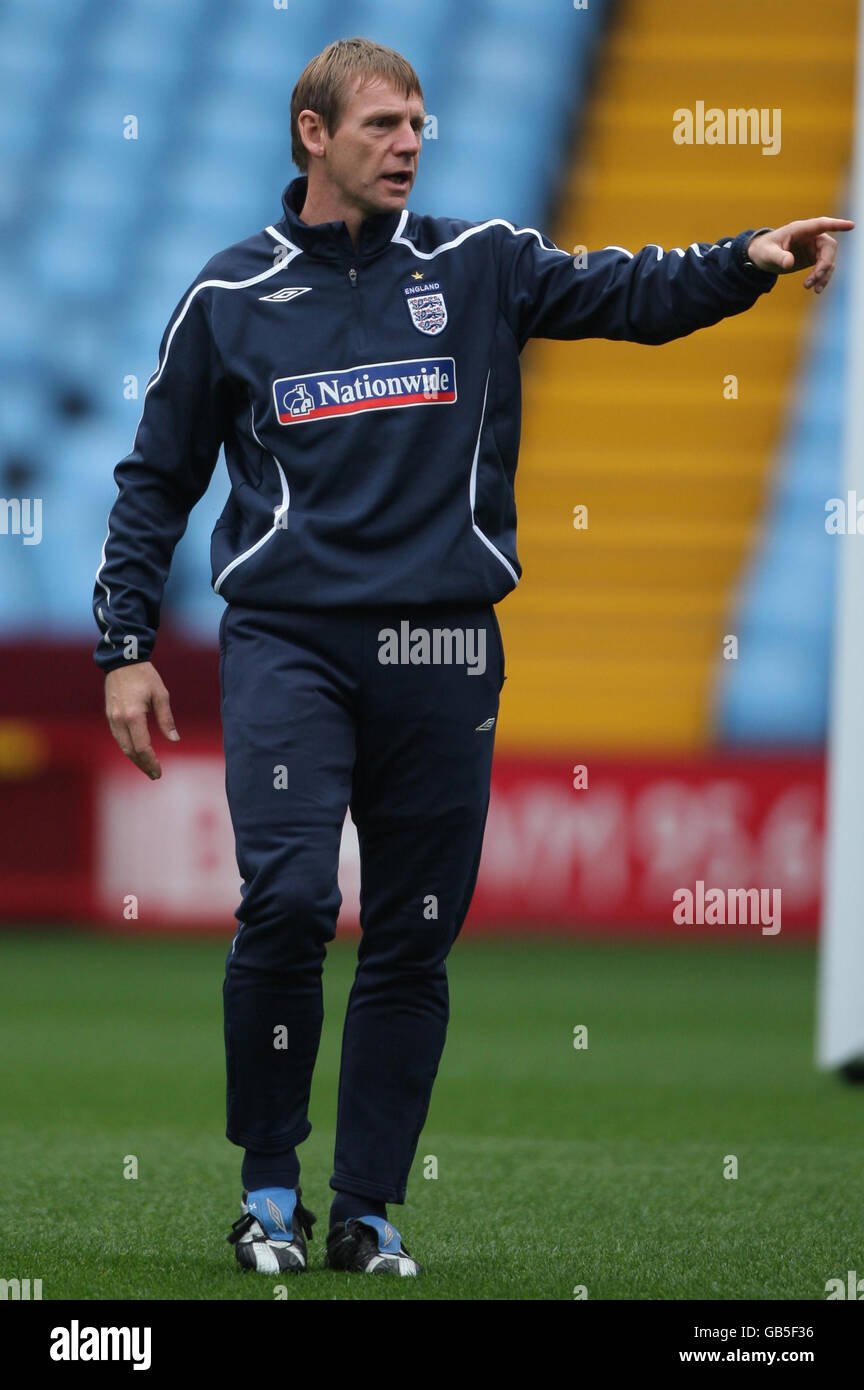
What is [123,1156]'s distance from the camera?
12.7ft

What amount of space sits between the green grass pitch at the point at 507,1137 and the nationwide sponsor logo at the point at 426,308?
3.97 ft

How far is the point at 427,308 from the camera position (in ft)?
9.12

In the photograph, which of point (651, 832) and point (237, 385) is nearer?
point (237, 385)

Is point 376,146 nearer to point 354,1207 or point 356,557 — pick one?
point 356,557

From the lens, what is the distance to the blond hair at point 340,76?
108 inches

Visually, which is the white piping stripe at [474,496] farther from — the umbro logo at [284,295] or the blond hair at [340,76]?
the blond hair at [340,76]

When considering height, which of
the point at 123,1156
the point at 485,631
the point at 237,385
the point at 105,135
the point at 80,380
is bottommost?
the point at 123,1156

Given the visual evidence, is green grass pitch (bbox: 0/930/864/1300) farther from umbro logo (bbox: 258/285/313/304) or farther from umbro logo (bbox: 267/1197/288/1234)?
umbro logo (bbox: 258/285/313/304)

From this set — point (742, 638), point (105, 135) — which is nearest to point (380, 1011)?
point (742, 638)

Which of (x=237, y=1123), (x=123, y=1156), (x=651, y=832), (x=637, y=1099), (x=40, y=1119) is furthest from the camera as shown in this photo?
(x=651, y=832)

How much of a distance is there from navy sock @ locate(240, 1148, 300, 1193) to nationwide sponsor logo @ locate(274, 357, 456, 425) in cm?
94

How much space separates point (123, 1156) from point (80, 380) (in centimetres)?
777

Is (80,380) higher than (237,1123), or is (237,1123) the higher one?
(80,380)

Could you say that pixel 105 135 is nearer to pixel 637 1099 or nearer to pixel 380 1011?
pixel 637 1099
